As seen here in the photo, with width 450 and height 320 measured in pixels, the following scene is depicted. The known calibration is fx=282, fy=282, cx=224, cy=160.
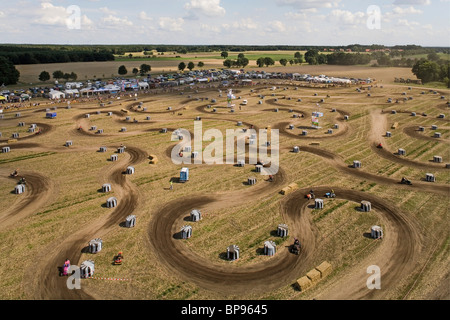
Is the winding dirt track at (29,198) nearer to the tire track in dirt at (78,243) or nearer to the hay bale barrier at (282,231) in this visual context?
the tire track in dirt at (78,243)

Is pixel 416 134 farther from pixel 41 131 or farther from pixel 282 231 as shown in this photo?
pixel 41 131

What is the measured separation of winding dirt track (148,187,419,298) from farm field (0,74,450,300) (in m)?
0.17

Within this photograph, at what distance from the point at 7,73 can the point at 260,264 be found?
7308 inches

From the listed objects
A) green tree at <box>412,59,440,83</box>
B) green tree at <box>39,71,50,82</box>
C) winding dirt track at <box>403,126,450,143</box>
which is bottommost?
winding dirt track at <box>403,126,450,143</box>

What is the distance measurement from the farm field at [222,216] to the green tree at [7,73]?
314 feet

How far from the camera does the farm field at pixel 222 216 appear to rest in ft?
99.5

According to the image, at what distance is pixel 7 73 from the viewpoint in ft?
513

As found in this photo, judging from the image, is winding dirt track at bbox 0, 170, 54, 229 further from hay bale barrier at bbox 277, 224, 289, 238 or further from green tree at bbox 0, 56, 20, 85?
green tree at bbox 0, 56, 20, 85

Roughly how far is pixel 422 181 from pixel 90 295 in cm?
5854

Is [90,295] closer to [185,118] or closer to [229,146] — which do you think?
[229,146]

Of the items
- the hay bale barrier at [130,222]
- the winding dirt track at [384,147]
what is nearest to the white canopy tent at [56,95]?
the hay bale barrier at [130,222]

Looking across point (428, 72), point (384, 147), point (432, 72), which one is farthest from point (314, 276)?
point (432, 72)

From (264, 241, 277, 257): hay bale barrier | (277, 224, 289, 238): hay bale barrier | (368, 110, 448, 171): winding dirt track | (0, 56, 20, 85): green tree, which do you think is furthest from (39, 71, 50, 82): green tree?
(264, 241, 277, 257): hay bale barrier

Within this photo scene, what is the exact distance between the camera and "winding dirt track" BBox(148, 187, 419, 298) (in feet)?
100
